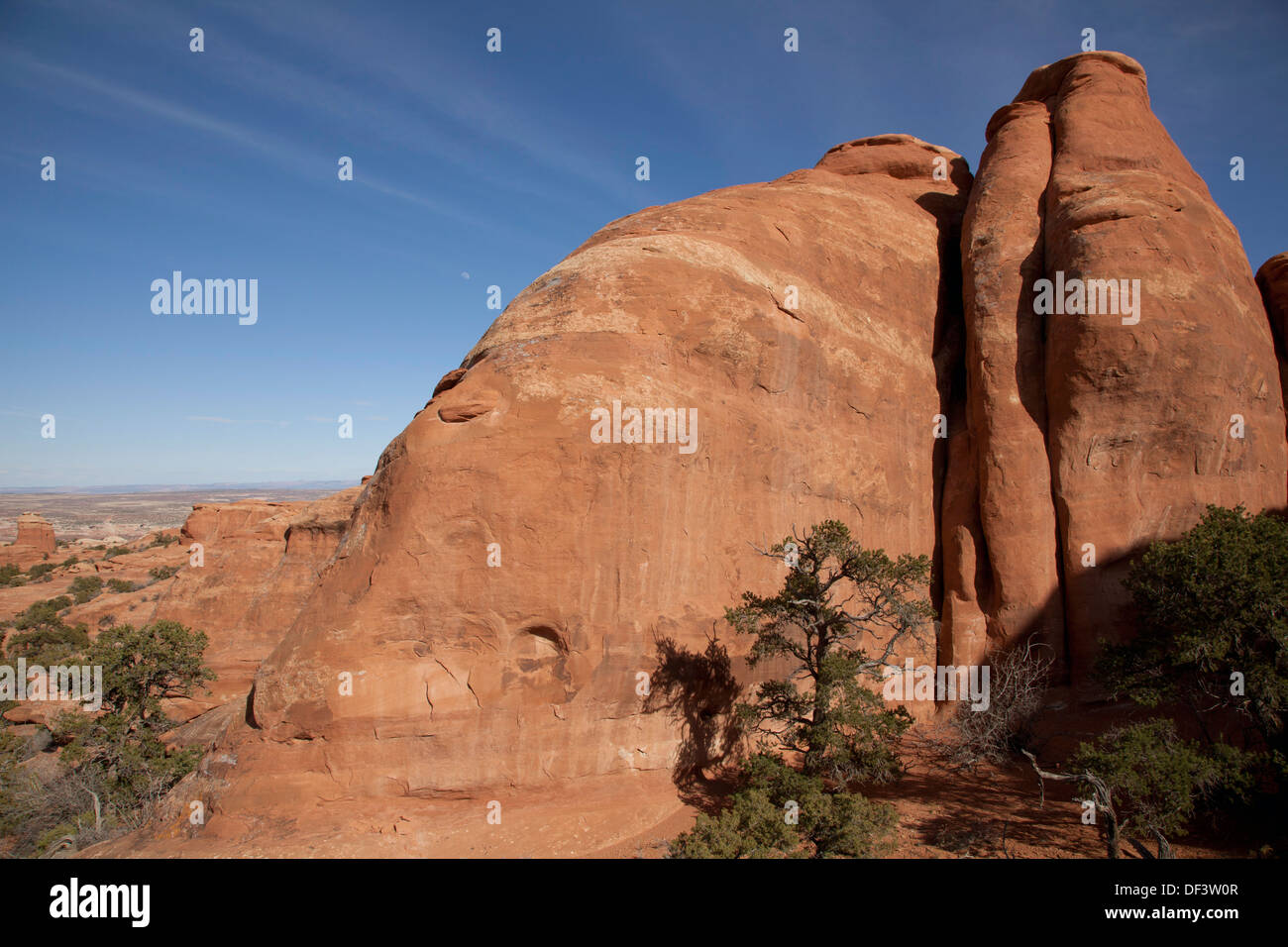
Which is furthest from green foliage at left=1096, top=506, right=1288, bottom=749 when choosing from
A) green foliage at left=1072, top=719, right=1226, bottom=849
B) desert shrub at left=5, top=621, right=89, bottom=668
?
desert shrub at left=5, top=621, right=89, bottom=668

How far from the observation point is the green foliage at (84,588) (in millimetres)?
36344

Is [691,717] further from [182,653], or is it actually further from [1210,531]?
[182,653]

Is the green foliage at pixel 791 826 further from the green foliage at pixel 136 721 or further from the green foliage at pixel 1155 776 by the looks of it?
the green foliage at pixel 136 721

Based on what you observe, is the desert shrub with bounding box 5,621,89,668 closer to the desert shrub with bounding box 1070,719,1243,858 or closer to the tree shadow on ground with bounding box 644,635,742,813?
the tree shadow on ground with bounding box 644,635,742,813

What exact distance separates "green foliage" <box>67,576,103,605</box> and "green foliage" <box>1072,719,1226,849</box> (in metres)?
44.1

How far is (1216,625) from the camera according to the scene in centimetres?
988

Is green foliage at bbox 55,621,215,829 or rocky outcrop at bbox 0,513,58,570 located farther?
rocky outcrop at bbox 0,513,58,570

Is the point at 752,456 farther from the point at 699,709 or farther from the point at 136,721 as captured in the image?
the point at 136,721

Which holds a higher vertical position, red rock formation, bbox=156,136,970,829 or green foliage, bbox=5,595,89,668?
red rock formation, bbox=156,136,970,829

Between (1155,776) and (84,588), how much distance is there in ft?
154

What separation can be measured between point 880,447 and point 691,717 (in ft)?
24.7

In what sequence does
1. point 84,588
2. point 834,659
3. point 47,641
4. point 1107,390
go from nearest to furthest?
point 834,659
point 1107,390
point 47,641
point 84,588

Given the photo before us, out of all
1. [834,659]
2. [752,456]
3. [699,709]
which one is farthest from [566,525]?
[834,659]

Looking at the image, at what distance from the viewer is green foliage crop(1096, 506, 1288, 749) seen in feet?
31.7
